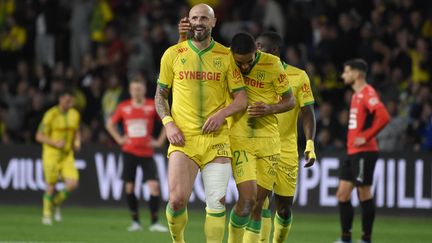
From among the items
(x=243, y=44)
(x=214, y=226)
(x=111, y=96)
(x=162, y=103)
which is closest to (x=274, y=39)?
(x=243, y=44)

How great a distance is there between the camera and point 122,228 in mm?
16875

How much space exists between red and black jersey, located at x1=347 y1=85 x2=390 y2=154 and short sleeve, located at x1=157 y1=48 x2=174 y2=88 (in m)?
4.33

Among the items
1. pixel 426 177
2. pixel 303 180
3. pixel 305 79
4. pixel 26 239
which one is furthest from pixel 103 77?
pixel 305 79

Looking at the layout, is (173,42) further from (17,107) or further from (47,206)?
(47,206)

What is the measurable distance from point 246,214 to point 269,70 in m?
1.60

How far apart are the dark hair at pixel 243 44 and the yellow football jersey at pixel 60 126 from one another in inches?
327

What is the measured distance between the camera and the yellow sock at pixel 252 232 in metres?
11.5

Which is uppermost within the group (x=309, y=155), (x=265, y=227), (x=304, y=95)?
(x=304, y=95)

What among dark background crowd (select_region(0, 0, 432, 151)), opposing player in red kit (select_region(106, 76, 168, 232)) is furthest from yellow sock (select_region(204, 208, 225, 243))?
dark background crowd (select_region(0, 0, 432, 151))

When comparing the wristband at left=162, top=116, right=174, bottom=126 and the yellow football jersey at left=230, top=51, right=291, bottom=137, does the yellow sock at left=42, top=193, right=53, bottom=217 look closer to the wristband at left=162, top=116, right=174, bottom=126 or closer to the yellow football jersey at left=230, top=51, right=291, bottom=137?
the yellow football jersey at left=230, top=51, right=291, bottom=137

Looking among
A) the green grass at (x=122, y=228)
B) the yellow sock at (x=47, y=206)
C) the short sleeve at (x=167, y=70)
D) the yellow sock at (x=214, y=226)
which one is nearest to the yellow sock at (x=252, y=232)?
the yellow sock at (x=214, y=226)

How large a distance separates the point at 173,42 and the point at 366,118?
9787 mm

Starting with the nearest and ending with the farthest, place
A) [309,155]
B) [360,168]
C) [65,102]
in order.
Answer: [309,155] → [360,168] → [65,102]

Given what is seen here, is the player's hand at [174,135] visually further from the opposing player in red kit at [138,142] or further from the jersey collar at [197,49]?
the opposing player in red kit at [138,142]
